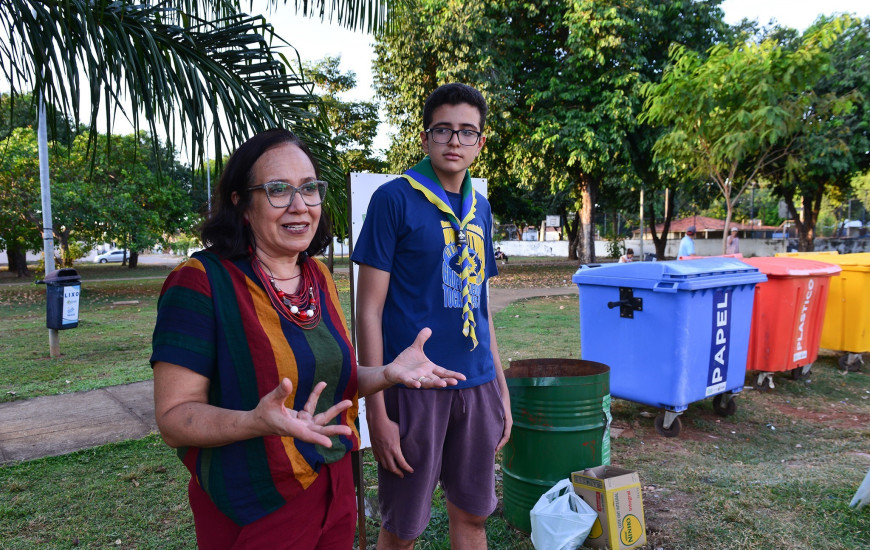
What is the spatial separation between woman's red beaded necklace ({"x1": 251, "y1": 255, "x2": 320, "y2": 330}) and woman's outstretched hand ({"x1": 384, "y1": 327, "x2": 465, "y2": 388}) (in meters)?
0.25

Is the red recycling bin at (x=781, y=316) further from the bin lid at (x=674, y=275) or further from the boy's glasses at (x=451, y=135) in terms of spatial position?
the boy's glasses at (x=451, y=135)

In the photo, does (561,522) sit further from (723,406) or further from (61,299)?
(61,299)

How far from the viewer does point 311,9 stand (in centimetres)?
380

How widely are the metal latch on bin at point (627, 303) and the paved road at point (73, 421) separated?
3.93m

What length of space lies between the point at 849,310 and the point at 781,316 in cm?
178

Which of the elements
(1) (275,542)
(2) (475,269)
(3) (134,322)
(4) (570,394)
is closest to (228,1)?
(2) (475,269)

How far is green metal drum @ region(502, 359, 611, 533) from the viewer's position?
10.1 ft

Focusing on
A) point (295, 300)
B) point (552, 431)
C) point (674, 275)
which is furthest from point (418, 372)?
point (674, 275)

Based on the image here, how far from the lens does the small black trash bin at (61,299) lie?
24.2 feet

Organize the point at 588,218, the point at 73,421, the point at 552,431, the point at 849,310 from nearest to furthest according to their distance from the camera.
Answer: the point at 552,431
the point at 73,421
the point at 849,310
the point at 588,218

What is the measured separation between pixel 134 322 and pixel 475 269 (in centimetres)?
1035

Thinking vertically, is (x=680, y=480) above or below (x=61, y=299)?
below

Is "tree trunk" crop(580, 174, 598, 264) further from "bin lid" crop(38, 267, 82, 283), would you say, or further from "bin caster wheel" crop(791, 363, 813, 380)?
"bin lid" crop(38, 267, 82, 283)

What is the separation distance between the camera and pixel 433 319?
7.09ft
